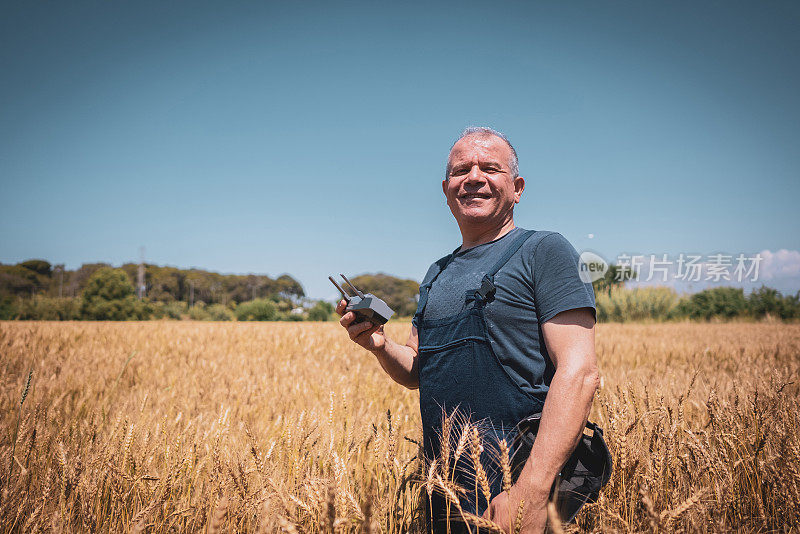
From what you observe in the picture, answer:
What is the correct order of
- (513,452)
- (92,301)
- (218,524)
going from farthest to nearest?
(92,301) < (513,452) < (218,524)

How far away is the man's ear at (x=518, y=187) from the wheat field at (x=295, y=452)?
3.48ft

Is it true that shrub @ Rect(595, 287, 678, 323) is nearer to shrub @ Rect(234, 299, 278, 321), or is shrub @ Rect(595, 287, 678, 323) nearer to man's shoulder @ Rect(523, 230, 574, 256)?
man's shoulder @ Rect(523, 230, 574, 256)

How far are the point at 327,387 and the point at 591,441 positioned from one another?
8.67 feet

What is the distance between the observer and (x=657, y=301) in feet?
71.2

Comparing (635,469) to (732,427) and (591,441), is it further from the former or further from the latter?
(732,427)

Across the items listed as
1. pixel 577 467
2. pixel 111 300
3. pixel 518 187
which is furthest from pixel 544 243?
pixel 111 300

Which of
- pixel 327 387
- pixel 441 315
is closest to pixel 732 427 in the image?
pixel 441 315

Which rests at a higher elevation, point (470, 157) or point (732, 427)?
point (470, 157)

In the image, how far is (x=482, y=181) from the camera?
1751 millimetres

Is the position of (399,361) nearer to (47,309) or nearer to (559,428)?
(559,428)

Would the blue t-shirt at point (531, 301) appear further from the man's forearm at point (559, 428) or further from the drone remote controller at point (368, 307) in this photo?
the drone remote controller at point (368, 307)

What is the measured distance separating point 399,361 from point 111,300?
142ft

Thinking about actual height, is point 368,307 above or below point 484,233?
below

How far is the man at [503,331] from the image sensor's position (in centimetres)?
130
